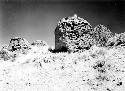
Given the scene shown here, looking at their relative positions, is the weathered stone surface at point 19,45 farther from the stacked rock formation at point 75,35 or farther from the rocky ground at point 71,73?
the rocky ground at point 71,73

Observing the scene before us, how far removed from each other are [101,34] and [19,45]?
11692 millimetres

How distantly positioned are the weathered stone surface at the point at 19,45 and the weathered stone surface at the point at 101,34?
10142 mm

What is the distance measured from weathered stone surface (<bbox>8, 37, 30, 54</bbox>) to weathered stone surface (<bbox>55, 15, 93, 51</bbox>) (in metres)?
6.70

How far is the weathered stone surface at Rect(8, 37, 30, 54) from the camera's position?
89.5ft

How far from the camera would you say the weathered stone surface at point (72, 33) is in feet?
69.7

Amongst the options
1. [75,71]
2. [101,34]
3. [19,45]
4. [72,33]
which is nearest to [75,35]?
[72,33]

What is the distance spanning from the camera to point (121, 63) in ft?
A: 53.9

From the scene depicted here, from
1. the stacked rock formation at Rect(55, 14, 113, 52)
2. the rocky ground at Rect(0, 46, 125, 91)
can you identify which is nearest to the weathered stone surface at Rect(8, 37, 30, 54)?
the stacked rock formation at Rect(55, 14, 113, 52)

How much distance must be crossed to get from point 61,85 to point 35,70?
4.07 meters

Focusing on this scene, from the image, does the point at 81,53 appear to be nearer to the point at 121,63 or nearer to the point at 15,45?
the point at 121,63

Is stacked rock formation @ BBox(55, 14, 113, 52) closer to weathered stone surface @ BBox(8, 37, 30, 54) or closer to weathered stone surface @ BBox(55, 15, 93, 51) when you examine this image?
weathered stone surface @ BBox(55, 15, 93, 51)

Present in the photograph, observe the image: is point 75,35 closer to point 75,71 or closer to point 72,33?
point 72,33

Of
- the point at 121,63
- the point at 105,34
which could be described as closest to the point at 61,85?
the point at 121,63

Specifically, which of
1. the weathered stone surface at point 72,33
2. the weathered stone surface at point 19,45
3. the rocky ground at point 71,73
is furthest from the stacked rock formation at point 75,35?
the weathered stone surface at point 19,45
